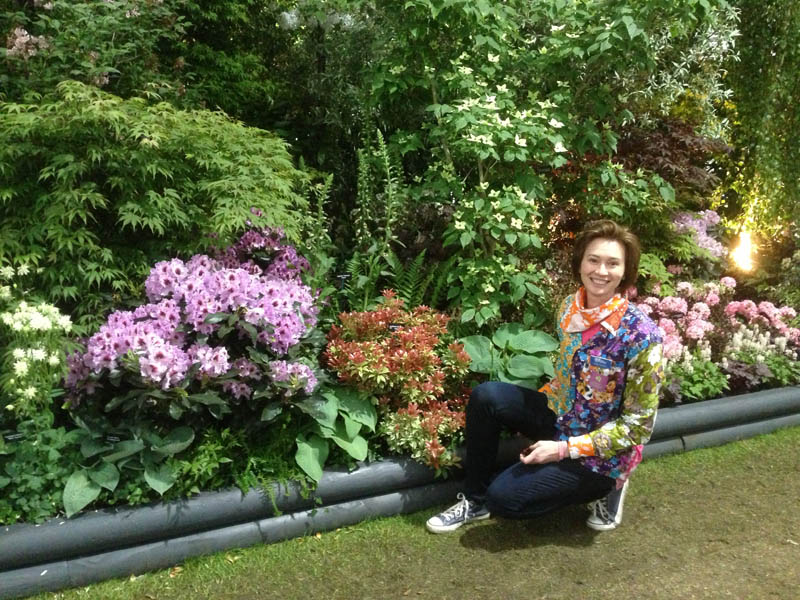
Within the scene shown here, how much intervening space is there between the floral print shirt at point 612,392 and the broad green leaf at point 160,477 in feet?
5.27

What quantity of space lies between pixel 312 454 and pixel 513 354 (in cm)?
131

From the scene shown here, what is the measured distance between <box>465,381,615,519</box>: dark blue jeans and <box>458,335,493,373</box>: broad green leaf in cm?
46

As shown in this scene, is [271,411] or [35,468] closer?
[35,468]

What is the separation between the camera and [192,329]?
10.1 ft

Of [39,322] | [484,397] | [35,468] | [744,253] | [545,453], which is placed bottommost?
[35,468]

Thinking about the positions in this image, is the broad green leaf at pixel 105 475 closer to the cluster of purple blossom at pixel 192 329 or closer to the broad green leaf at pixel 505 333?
the cluster of purple blossom at pixel 192 329

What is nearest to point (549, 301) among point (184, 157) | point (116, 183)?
point (184, 157)

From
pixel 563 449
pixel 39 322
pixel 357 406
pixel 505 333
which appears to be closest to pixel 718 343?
pixel 505 333

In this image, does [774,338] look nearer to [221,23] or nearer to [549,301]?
[549,301]

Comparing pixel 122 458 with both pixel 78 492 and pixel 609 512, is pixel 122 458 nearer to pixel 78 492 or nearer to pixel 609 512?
pixel 78 492

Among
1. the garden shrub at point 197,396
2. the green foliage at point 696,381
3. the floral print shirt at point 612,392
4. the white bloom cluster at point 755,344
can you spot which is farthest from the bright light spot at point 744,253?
the garden shrub at point 197,396

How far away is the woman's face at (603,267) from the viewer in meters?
2.83

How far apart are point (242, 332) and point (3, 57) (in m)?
2.40

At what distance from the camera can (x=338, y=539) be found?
298 cm
